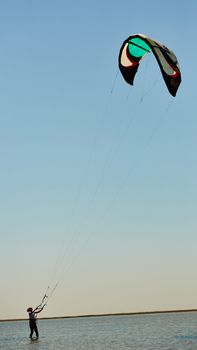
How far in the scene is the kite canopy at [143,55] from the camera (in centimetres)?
1508

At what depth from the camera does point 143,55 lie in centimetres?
1673

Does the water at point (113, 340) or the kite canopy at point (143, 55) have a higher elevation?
the kite canopy at point (143, 55)

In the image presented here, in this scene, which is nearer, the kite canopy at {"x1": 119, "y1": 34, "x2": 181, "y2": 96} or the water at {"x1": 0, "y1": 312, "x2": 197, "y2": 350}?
the kite canopy at {"x1": 119, "y1": 34, "x2": 181, "y2": 96}

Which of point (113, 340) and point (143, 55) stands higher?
point (143, 55)

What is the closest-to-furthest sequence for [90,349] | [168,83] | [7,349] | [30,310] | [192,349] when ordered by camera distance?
[168,83]
[192,349]
[90,349]
[7,349]
[30,310]

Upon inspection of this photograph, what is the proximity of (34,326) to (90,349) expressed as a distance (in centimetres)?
603

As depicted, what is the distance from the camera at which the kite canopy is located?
1508 centimetres

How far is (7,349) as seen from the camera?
24.1m

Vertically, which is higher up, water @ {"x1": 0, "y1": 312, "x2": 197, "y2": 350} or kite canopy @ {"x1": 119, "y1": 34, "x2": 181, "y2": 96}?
kite canopy @ {"x1": 119, "y1": 34, "x2": 181, "y2": 96}

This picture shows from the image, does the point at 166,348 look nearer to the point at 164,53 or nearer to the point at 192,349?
the point at 192,349

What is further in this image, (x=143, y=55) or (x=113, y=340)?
(x=113, y=340)

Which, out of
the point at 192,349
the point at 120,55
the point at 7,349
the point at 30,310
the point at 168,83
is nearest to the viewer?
the point at 168,83

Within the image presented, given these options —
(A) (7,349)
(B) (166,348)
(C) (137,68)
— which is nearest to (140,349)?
(B) (166,348)

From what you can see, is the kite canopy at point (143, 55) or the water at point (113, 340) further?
the water at point (113, 340)
